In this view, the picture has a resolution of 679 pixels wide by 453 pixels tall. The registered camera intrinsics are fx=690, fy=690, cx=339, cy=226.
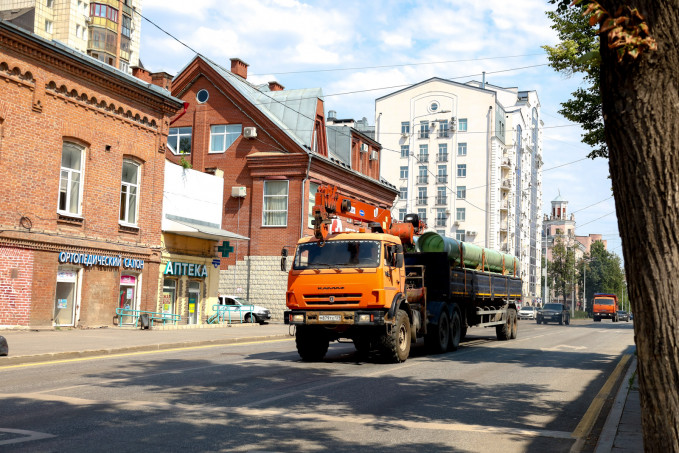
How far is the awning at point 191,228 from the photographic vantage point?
2803cm

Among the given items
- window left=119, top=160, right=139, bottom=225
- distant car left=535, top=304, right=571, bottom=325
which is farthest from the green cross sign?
distant car left=535, top=304, right=571, bottom=325

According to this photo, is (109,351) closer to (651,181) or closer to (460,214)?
(651,181)

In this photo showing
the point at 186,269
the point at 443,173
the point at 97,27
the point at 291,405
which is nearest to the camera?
the point at 291,405

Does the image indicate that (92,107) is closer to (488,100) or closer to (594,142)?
(594,142)

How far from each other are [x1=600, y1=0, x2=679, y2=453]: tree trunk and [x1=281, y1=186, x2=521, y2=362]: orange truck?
10082 millimetres

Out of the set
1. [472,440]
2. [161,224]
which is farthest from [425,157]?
[472,440]

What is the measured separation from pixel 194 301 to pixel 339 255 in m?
17.6

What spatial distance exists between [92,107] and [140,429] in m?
19.0

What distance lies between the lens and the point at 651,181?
397cm

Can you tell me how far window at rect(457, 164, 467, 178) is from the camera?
80.2 meters

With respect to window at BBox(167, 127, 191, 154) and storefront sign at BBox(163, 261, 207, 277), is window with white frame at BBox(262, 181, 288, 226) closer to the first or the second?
window at BBox(167, 127, 191, 154)

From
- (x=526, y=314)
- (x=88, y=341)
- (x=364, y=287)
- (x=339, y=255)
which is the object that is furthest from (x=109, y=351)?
(x=526, y=314)

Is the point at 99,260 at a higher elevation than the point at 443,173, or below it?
below

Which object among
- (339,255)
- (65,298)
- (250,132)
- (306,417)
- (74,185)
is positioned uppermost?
(250,132)
